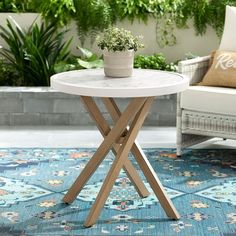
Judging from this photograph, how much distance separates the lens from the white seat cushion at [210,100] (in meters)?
4.06

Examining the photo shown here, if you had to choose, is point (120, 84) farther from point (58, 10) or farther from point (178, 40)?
point (178, 40)

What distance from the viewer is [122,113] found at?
320 centimetres

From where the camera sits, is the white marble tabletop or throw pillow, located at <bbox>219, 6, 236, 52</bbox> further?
throw pillow, located at <bbox>219, 6, 236, 52</bbox>

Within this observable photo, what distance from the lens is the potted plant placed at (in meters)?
3.34

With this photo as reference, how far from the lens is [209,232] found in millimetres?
3061

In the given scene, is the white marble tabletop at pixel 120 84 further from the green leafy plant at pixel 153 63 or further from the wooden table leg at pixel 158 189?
the green leafy plant at pixel 153 63

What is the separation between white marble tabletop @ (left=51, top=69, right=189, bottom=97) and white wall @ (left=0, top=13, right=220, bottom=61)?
221cm

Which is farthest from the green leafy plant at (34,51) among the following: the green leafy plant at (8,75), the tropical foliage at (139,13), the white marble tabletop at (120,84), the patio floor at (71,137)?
the white marble tabletop at (120,84)

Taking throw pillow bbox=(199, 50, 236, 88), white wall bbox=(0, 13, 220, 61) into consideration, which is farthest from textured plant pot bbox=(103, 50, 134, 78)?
white wall bbox=(0, 13, 220, 61)

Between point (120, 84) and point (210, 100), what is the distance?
112 cm

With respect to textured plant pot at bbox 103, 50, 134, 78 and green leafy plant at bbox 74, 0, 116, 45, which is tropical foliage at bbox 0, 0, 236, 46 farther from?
textured plant pot at bbox 103, 50, 134, 78

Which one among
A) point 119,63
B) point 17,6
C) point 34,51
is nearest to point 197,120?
point 119,63

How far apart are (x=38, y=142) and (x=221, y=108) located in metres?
1.38

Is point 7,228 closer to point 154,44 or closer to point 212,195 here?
point 212,195
